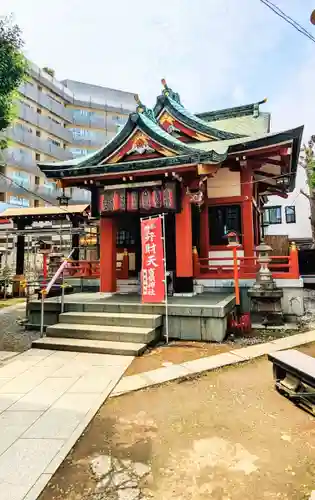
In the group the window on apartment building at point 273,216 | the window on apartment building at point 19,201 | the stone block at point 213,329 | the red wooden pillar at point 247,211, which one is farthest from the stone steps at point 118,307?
the window on apartment building at point 273,216

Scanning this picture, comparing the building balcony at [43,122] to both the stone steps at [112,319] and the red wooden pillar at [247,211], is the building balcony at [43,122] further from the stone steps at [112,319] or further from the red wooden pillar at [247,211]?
the stone steps at [112,319]

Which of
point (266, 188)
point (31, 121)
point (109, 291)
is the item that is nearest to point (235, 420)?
point (109, 291)

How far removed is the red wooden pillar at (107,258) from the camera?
1090 centimetres

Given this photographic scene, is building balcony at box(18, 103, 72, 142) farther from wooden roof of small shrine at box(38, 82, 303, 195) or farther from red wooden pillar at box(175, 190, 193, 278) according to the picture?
red wooden pillar at box(175, 190, 193, 278)

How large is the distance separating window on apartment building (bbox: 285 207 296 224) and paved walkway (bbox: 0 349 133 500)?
92.2ft

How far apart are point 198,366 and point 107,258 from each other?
6.02 m

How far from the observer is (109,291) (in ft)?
35.9

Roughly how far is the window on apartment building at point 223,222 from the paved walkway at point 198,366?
506 centimetres

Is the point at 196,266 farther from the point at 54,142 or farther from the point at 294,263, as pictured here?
the point at 54,142

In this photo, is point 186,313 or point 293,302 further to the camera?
point 293,302

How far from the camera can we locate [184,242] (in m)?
9.95

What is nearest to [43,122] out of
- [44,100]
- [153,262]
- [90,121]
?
[44,100]

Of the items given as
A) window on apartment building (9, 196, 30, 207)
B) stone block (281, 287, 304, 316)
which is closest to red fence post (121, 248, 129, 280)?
stone block (281, 287, 304, 316)

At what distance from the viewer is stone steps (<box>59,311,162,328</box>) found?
24.9 ft
